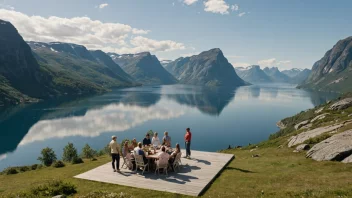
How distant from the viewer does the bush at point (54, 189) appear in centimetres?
1456

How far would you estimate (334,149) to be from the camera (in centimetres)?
2133

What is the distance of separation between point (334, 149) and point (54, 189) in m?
20.8

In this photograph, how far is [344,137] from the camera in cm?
2302

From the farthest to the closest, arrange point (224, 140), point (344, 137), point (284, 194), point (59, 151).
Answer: point (224, 140)
point (59, 151)
point (344, 137)
point (284, 194)

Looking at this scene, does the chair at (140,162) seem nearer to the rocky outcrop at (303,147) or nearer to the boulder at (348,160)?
the boulder at (348,160)

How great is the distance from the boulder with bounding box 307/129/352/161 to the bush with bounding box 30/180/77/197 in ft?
62.1

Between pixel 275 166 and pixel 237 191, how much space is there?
24.4 feet

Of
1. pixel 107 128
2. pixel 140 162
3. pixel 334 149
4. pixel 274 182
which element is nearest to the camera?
pixel 274 182

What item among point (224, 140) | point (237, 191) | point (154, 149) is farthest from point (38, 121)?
point (237, 191)

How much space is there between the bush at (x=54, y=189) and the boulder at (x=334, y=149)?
1893cm

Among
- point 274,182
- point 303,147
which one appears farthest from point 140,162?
point 303,147

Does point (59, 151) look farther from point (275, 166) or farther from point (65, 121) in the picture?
point (275, 166)

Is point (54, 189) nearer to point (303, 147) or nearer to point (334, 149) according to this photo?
point (334, 149)

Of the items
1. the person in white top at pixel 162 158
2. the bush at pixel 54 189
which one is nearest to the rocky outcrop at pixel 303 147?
the person in white top at pixel 162 158
